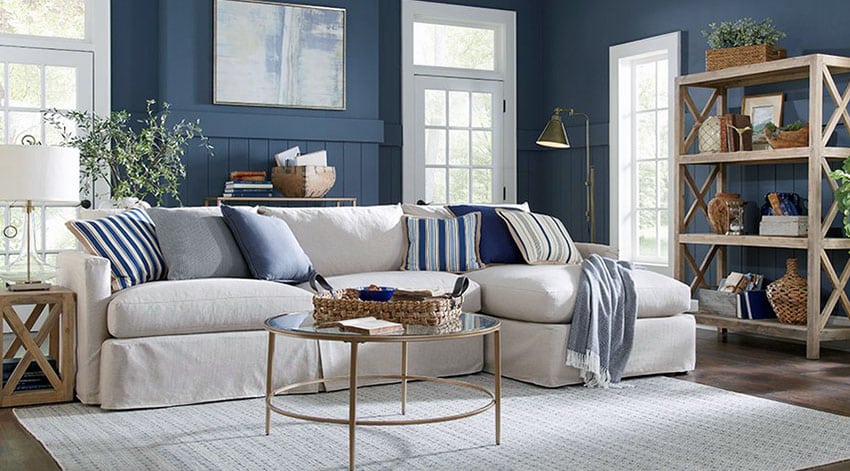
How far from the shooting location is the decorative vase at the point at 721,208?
5891mm

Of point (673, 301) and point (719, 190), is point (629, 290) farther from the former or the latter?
point (719, 190)

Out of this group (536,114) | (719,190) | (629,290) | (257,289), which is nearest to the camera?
(257,289)

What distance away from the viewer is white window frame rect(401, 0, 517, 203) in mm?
7652

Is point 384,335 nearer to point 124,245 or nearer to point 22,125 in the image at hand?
point 124,245

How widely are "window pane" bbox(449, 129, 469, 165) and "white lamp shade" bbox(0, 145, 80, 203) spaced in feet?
13.8

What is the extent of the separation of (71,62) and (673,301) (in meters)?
4.19

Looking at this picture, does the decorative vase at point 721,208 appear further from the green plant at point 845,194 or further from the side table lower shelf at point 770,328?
the green plant at point 845,194

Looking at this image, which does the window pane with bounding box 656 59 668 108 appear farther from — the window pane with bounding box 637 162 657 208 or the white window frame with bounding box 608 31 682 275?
the window pane with bounding box 637 162 657 208

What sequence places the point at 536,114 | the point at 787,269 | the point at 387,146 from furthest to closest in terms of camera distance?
the point at 536,114, the point at 387,146, the point at 787,269

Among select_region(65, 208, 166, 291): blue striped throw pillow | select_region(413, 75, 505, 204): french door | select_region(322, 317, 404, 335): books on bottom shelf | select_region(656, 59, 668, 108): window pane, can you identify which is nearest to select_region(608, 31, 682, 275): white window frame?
select_region(656, 59, 668, 108): window pane

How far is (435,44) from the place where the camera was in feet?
25.7

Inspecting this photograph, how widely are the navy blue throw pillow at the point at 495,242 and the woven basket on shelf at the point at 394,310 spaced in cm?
174

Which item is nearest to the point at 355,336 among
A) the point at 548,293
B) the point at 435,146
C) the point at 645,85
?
the point at 548,293

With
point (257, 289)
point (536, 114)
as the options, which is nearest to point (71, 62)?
point (257, 289)
